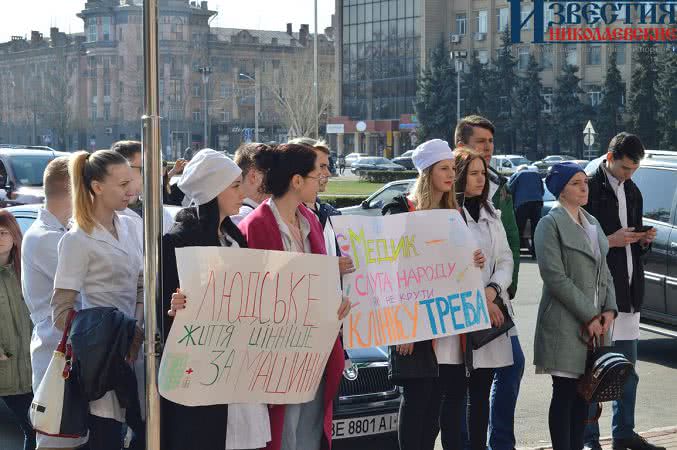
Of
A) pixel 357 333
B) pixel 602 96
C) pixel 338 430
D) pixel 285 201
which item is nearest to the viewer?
pixel 285 201

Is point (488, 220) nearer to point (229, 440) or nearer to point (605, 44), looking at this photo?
point (229, 440)

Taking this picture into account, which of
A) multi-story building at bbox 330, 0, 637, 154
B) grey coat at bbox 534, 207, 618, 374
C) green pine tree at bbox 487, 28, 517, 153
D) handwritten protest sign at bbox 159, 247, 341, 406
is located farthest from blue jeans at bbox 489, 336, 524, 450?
multi-story building at bbox 330, 0, 637, 154

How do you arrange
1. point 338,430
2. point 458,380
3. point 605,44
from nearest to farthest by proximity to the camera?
point 458,380, point 338,430, point 605,44

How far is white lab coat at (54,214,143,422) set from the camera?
4.54 meters

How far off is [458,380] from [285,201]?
1.61m

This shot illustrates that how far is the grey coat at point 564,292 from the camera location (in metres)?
6.00

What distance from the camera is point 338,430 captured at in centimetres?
630

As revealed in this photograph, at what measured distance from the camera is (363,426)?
6383mm

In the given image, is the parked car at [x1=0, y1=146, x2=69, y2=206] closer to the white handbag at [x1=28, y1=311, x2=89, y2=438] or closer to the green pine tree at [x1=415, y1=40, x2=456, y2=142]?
the white handbag at [x1=28, y1=311, x2=89, y2=438]

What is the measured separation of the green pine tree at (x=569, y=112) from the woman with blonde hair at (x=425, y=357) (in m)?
80.1

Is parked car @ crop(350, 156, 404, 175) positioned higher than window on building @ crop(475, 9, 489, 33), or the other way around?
window on building @ crop(475, 9, 489, 33)

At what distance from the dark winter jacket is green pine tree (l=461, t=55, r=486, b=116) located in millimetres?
82332

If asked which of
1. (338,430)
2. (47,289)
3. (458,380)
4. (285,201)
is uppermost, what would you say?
(285,201)

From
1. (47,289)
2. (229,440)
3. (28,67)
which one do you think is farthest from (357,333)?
(28,67)
